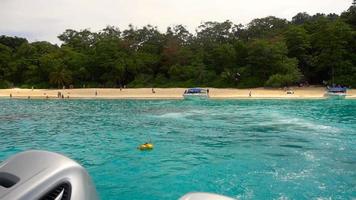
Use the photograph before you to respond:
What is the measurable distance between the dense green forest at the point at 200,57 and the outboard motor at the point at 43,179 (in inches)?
2190

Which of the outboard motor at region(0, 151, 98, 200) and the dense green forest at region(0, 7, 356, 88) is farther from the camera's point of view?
the dense green forest at region(0, 7, 356, 88)

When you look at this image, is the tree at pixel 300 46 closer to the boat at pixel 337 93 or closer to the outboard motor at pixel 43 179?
the boat at pixel 337 93

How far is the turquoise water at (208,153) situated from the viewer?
401 inches

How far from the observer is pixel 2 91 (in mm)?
67812

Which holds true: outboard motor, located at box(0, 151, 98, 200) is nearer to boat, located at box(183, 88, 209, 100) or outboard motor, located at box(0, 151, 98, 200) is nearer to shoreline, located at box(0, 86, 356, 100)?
shoreline, located at box(0, 86, 356, 100)

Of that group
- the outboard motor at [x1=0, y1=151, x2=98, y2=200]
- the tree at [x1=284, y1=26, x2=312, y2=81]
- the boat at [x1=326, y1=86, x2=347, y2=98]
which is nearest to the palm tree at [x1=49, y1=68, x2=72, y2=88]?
the tree at [x1=284, y1=26, x2=312, y2=81]

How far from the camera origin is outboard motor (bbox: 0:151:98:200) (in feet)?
6.68

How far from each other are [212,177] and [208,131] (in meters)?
9.77

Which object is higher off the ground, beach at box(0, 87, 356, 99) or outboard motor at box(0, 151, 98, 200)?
outboard motor at box(0, 151, 98, 200)

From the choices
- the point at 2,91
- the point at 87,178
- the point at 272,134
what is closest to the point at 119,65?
the point at 2,91

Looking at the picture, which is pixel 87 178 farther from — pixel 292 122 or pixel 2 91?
pixel 2 91


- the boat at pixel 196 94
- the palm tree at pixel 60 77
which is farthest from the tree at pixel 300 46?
the palm tree at pixel 60 77

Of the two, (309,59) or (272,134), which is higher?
(309,59)

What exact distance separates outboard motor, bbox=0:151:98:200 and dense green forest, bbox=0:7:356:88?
55637mm
